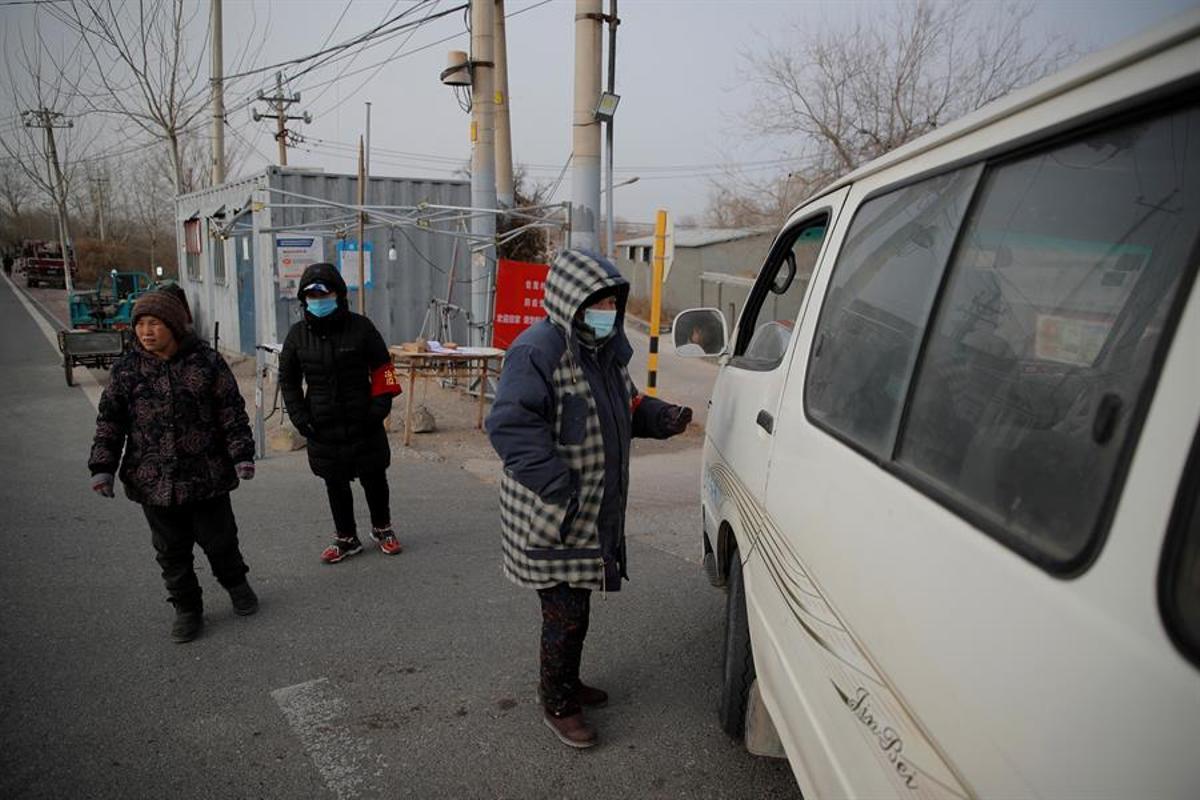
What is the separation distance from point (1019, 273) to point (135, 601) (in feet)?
14.1

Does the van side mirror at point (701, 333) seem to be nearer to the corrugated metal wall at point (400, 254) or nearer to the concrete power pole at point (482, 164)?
the concrete power pole at point (482, 164)

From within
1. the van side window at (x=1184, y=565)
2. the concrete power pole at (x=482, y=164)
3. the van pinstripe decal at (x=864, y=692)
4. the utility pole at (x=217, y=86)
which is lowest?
the van pinstripe decal at (x=864, y=692)

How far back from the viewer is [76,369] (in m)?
12.4

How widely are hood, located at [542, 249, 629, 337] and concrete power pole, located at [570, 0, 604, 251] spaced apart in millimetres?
5250

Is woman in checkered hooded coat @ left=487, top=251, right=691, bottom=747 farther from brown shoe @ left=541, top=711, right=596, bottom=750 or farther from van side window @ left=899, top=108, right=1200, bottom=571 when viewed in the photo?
van side window @ left=899, top=108, right=1200, bottom=571

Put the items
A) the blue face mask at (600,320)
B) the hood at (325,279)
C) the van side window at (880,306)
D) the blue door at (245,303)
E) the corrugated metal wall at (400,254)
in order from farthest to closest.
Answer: the blue door at (245,303) → the corrugated metal wall at (400,254) → the hood at (325,279) → the blue face mask at (600,320) → the van side window at (880,306)

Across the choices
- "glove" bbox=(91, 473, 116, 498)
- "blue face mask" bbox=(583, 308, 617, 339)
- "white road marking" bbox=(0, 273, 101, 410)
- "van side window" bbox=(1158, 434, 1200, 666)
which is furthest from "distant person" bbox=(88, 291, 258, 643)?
"van side window" bbox=(1158, 434, 1200, 666)

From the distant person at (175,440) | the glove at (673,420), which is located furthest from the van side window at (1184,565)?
the distant person at (175,440)

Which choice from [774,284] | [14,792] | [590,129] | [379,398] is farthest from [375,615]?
[590,129]

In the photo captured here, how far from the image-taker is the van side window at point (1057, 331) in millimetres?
1027

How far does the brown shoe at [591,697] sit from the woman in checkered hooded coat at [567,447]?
261mm

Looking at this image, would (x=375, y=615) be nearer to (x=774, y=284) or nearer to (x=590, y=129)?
(x=774, y=284)

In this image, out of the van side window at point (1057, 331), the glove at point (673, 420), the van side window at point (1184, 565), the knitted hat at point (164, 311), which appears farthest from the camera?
the knitted hat at point (164, 311)

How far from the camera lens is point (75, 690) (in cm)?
311
